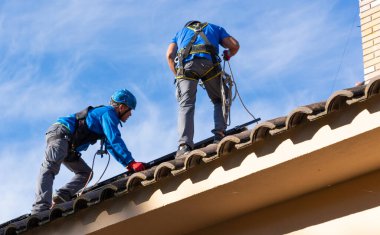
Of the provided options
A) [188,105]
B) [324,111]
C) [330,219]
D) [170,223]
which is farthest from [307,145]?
[188,105]

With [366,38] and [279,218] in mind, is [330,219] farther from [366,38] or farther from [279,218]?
[366,38]

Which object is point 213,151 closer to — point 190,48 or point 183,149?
point 183,149

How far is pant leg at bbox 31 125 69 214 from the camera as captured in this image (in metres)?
8.75

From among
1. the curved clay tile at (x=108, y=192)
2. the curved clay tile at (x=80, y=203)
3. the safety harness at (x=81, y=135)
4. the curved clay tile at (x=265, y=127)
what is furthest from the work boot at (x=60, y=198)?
the curved clay tile at (x=265, y=127)

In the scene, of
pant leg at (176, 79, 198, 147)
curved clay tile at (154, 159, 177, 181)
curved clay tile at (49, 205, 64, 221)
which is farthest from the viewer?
pant leg at (176, 79, 198, 147)

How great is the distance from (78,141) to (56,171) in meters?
0.46

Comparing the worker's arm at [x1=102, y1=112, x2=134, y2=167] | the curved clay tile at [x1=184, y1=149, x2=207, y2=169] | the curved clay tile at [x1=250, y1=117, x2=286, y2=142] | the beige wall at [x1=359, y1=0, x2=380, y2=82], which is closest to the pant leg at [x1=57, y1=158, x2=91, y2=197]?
the worker's arm at [x1=102, y1=112, x2=134, y2=167]

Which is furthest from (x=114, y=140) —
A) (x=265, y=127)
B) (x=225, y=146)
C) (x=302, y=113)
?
(x=302, y=113)

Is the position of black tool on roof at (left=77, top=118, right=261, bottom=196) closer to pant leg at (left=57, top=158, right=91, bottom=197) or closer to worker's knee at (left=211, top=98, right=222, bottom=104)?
worker's knee at (left=211, top=98, right=222, bottom=104)

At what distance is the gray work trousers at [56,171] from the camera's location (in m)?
8.75

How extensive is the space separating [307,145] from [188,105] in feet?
9.59

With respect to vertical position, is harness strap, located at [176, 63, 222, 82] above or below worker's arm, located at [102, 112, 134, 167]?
above

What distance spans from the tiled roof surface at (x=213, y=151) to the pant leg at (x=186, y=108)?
1.65 meters

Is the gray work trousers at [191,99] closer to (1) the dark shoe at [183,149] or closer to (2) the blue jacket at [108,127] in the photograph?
(1) the dark shoe at [183,149]
